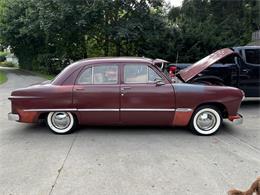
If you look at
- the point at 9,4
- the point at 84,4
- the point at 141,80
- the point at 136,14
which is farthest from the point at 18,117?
the point at 9,4

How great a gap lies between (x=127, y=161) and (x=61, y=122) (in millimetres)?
2019

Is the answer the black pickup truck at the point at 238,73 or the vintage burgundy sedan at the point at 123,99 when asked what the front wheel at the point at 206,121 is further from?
the black pickup truck at the point at 238,73

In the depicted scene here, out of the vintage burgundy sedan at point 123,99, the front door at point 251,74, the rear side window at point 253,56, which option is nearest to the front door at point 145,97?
the vintage burgundy sedan at point 123,99

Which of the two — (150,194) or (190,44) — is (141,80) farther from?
(190,44)

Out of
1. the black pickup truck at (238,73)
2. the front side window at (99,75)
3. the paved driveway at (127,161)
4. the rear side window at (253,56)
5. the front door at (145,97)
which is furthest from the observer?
the rear side window at (253,56)

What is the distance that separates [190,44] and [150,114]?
1017cm

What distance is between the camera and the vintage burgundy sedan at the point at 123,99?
5.24 metres

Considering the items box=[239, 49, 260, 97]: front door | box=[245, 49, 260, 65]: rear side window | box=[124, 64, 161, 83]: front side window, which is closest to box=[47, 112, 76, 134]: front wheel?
box=[124, 64, 161, 83]: front side window

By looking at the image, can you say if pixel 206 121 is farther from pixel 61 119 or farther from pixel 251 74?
pixel 251 74

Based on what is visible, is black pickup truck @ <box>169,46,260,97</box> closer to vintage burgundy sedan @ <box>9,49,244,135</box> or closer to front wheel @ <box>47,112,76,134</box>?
vintage burgundy sedan @ <box>9,49,244,135</box>

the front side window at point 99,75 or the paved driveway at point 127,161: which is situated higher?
the front side window at point 99,75

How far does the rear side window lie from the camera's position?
25.5ft

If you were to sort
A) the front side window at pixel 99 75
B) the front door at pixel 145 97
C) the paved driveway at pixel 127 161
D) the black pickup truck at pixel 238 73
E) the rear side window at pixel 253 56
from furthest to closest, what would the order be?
the rear side window at pixel 253 56 → the black pickup truck at pixel 238 73 → the front side window at pixel 99 75 → the front door at pixel 145 97 → the paved driveway at pixel 127 161

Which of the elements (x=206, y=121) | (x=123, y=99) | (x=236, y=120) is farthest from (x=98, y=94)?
(x=236, y=120)
